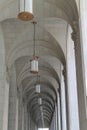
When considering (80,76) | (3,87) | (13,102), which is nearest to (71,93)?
(3,87)

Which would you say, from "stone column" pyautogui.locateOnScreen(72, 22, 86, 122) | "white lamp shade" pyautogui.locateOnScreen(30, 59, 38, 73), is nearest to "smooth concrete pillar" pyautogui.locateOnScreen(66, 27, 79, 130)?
"white lamp shade" pyautogui.locateOnScreen(30, 59, 38, 73)

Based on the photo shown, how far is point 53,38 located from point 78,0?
177 inches

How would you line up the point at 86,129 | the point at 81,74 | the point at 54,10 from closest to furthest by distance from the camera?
the point at 86,129 → the point at 81,74 → the point at 54,10

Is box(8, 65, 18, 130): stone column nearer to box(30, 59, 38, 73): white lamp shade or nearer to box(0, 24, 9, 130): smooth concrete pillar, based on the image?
box(0, 24, 9, 130): smooth concrete pillar

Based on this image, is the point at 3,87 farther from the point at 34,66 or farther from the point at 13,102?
the point at 13,102

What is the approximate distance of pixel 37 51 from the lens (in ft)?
50.7

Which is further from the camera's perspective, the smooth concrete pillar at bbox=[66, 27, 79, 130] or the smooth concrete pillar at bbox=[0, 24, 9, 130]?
the smooth concrete pillar at bbox=[0, 24, 9, 130]

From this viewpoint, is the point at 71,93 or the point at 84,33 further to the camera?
the point at 71,93

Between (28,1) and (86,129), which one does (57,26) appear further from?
(28,1)

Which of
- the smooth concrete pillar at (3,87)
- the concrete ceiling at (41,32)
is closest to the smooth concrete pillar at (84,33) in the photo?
the concrete ceiling at (41,32)

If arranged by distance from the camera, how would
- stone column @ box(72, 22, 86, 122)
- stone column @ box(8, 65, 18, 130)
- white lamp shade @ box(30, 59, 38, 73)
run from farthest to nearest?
stone column @ box(8, 65, 18, 130) → white lamp shade @ box(30, 59, 38, 73) → stone column @ box(72, 22, 86, 122)

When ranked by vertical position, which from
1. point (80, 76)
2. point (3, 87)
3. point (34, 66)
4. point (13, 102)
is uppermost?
point (34, 66)

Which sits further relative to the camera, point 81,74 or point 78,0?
point 78,0

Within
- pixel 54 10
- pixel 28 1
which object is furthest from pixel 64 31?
pixel 28 1
